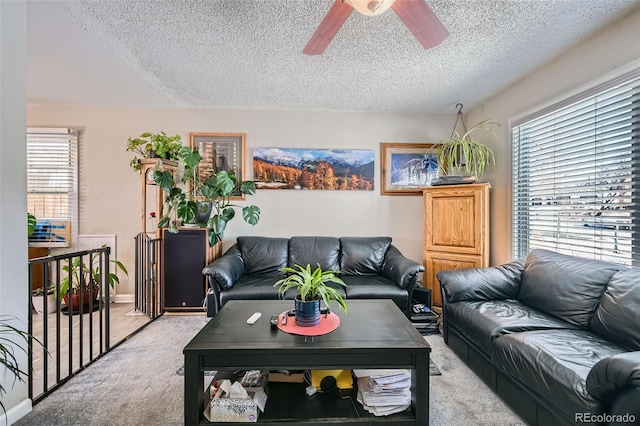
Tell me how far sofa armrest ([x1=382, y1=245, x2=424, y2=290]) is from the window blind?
4019 mm

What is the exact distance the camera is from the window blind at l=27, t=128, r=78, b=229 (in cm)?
355

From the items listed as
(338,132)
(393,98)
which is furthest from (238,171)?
(393,98)

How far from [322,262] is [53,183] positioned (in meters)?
3.60

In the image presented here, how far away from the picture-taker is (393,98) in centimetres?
332

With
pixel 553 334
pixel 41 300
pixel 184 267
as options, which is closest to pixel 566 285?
pixel 553 334

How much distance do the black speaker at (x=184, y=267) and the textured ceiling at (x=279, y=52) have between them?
5.52 ft

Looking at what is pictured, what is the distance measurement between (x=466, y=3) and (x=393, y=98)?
155cm

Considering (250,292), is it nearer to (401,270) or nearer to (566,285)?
(401,270)

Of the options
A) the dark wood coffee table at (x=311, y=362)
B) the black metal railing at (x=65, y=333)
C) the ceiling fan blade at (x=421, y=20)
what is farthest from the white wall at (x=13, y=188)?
the ceiling fan blade at (x=421, y=20)

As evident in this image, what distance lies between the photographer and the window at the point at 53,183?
11.6 feet

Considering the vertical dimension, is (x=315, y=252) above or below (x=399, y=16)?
below

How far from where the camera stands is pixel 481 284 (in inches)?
93.3

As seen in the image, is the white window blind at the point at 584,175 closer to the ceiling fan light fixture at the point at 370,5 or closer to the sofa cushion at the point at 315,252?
the ceiling fan light fixture at the point at 370,5

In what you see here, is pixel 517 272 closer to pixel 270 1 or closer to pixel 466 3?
pixel 466 3
